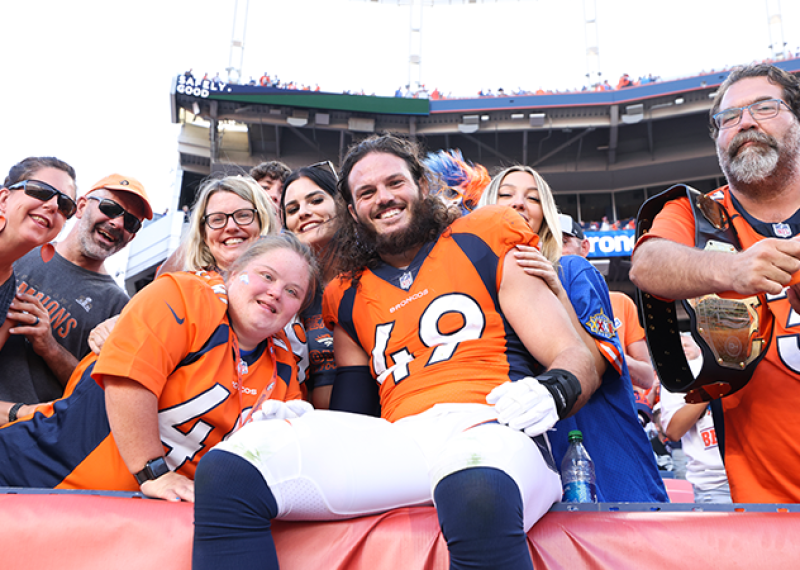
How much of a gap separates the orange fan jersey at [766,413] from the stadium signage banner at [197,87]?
22651 mm

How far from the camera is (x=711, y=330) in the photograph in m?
1.83

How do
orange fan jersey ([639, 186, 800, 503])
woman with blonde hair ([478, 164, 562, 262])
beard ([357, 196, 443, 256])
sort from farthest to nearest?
woman with blonde hair ([478, 164, 562, 262]) < beard ([357, 196, 443, 256]) < orange fan jersey ([639, 186, 800, 503])

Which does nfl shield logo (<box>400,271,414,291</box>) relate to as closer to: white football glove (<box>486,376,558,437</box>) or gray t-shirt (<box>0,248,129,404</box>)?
white football glove (<box>486,376,558,437</box>)

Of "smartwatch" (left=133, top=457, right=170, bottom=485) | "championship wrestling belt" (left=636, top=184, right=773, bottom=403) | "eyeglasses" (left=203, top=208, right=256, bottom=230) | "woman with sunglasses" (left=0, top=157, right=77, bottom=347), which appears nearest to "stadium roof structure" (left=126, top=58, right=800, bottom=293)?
"woman with sunglasses" (left=0, top=157, right=77, bottom=347)

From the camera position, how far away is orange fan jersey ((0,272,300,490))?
6.32 feet

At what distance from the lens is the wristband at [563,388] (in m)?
1.59

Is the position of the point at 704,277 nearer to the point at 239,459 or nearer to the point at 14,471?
the point at 239,459

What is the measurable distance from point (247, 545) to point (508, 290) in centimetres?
121

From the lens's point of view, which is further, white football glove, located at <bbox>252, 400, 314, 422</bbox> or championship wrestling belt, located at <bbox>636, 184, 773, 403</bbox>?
championship wrestling belt, located at <bbox>636, 184, 773, 403</bbox>

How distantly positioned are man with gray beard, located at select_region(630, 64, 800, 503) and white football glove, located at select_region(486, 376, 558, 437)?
0.65 meters

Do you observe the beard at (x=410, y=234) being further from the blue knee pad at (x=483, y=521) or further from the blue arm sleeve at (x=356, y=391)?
the blue knee pad at (x=483, y=521)

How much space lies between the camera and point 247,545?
4.41 feet

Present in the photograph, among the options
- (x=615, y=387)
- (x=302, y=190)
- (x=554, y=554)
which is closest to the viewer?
(x=554, y=554)

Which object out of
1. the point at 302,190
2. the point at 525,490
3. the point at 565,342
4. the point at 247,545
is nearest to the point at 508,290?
the point at 565,342
